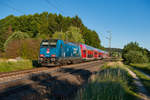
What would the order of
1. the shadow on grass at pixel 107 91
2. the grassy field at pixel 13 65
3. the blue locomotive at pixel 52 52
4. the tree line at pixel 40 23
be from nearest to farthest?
the shadow on grass at pixel 107 91, the grassy field at pixel 13 65, the blue locomotive at pixel 52 52, the tree line at pixel 40 23

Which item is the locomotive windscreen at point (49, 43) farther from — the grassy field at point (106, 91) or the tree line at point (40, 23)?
the tree line at point (40, 23)

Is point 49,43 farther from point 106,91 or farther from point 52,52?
point 106,91

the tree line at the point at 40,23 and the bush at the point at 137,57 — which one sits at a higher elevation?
the tree line at the point at 40,23

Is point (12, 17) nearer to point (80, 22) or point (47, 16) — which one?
point (47, 16)

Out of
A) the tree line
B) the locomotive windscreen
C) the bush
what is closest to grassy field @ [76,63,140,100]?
the locomotive windscreen

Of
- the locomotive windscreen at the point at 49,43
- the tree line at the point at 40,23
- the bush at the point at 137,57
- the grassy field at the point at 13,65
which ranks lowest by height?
the grassy field at the point at 13,65

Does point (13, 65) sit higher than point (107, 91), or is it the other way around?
point (13, 65)

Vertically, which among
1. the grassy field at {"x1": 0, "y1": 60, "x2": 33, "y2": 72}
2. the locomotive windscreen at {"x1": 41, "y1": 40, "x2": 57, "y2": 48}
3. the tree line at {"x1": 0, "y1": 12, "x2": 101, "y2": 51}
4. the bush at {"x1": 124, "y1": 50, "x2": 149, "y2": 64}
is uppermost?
the tree line at {"x1": 0, "y1": 12, "x2": 101, "y2": 51}

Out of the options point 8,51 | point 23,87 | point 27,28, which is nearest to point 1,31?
point 27,28

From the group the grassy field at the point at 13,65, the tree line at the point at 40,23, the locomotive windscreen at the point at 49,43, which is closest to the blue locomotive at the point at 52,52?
the locomotive windscreen at the point at 49,43

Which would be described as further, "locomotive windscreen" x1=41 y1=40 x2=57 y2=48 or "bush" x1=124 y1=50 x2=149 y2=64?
"bush" x1=124 y1=50 x2=149 y2=64

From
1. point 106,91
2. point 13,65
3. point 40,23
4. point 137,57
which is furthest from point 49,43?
point 40,23

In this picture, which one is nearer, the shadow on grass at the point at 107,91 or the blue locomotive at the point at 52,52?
the shadow on grass at the point at 107,91

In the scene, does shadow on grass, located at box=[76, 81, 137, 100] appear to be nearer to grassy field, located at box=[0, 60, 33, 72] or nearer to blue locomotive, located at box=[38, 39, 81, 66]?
blue locomotive, located at box=[38, 39, 81, 66]
